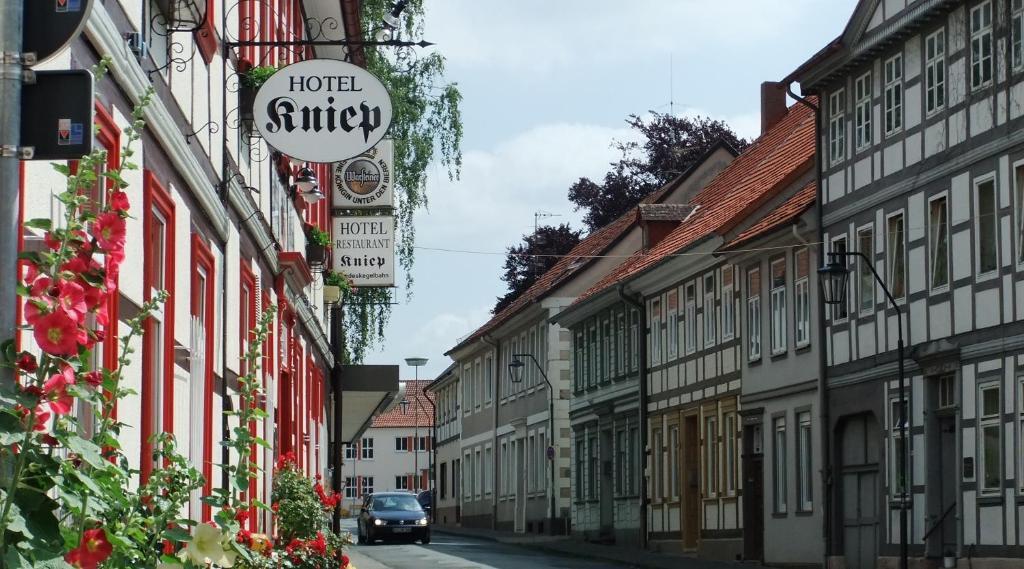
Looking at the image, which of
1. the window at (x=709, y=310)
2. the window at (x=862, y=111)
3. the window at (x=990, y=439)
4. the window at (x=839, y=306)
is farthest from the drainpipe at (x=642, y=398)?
the window at (x=990, y=439)

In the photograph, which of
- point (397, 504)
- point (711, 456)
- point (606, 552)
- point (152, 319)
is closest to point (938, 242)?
point (711, 456)

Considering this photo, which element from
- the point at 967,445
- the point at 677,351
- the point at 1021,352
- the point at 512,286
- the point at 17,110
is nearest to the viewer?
the point at 17,110

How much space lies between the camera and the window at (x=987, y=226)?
80.4 ft

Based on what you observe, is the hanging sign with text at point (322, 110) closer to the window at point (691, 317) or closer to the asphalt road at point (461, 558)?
the asphalt road at point (461, 558)

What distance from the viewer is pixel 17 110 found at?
4367mm

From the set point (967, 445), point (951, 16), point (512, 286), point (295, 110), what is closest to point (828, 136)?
point (951, 16)

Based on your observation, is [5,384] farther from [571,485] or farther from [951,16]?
[571,485]

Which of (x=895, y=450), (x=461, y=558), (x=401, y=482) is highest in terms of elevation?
(x=895, y=450)

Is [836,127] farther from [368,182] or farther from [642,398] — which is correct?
[642,398]

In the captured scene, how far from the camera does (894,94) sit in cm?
2856

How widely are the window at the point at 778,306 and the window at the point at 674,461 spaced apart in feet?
23.9

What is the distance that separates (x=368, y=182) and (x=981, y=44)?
34.9 feet

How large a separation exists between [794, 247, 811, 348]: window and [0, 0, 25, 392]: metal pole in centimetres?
2802

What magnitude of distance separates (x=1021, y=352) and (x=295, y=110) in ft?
39.3
